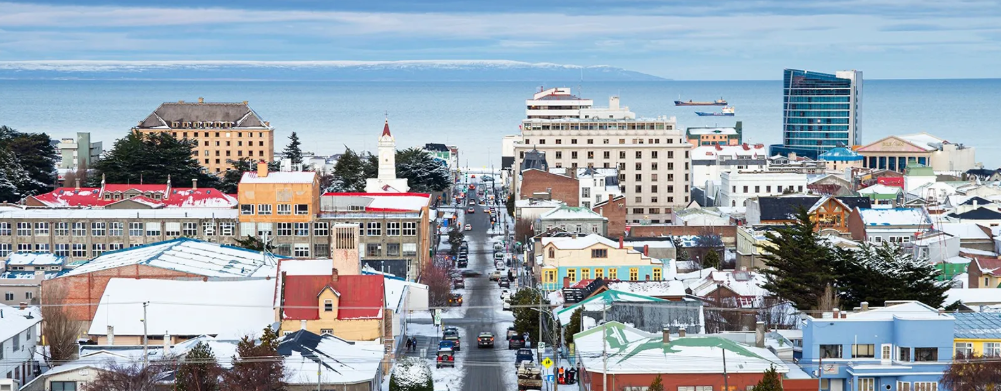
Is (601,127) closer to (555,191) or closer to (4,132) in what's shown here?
(555,191)

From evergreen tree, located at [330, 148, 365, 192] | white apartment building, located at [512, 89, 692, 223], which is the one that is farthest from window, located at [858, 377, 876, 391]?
white apartment building, located at [512, 89, 692, 223]

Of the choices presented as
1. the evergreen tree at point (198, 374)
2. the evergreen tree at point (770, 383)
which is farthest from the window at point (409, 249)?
the evergreen tree at point (770, 383)

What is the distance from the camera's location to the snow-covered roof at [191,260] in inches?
2253

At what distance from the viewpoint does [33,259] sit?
229 feet

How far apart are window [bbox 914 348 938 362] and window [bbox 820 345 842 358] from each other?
6.75 feet

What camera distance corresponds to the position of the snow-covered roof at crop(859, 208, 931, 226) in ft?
251

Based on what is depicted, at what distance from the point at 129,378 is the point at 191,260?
864 inches

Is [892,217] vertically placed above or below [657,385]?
above

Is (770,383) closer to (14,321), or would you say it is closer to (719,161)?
(14,321)

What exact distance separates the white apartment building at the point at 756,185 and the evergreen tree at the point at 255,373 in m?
67.3

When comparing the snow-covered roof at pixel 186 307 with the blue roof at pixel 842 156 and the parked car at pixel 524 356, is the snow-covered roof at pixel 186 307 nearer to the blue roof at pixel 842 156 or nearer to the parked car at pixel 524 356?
the parked car at pixel 524 356

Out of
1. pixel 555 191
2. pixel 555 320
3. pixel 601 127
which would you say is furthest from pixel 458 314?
pixel 601 127

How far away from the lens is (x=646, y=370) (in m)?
40.3

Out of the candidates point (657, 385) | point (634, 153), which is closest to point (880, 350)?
point (657, 385)
